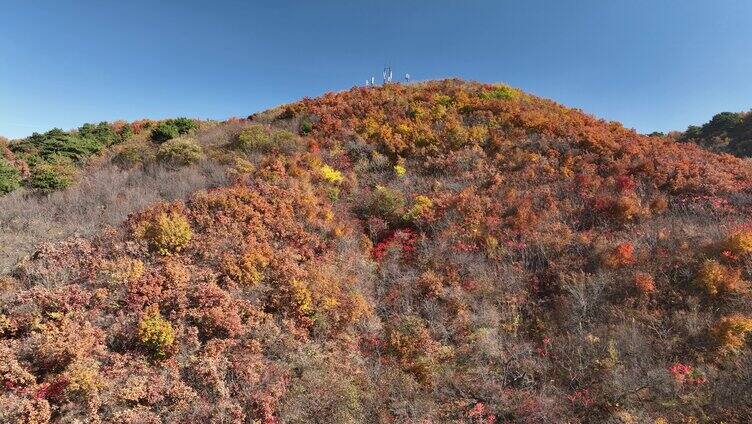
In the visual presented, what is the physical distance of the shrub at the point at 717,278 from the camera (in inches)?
380

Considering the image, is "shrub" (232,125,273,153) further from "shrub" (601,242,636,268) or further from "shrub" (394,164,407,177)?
"shrub" (601,242,636,268)

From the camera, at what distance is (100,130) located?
2534cm

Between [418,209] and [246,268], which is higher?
[418,209]

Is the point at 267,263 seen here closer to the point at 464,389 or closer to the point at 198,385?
the point at 198,385

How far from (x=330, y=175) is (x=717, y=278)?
42.7ft

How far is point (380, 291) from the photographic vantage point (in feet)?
39.7

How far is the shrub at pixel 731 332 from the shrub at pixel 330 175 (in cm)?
1289

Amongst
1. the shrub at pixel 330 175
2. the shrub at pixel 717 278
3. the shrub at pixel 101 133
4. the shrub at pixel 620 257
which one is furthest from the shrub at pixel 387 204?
the shrub at pixel 101 133

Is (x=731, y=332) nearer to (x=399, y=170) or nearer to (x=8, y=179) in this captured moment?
(x=399, y=170)

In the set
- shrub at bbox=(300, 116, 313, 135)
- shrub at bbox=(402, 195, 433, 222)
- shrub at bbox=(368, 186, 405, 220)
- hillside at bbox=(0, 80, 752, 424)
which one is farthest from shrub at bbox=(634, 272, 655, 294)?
shrub at bbox=(300, 116, 313, 135)

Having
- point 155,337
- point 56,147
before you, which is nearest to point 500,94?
point 155,337

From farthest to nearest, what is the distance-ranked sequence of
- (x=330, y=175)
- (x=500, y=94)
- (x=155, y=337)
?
(x=500, y=94) < (x=330, y=175) < (x=155, y=337)

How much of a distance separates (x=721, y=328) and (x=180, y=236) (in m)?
12.9

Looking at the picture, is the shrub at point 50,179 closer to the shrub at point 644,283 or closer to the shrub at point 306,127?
the shrub at point 306,127
